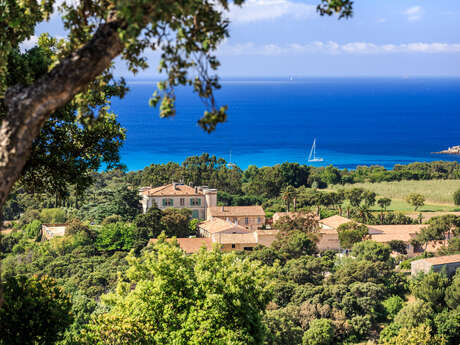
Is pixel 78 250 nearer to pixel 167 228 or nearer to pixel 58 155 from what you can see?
pixel 167 228

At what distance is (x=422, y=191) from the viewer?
60094 mm

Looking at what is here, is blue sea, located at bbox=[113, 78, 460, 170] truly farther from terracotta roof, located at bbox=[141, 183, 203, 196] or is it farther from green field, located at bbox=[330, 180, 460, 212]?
terracotta roof, located at bbox=[141, 183, 203, 196]

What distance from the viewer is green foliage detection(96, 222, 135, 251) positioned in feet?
131

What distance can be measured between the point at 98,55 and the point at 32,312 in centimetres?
601

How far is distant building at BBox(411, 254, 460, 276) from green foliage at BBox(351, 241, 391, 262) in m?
1.85

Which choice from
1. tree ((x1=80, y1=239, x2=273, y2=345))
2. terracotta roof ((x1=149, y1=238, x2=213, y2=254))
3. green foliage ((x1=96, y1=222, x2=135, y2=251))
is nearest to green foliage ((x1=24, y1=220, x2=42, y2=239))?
green foliage ((x1=96, y1=222, x2=135, y2=251))

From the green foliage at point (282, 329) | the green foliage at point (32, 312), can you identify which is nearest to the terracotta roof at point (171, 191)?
the green foliage at point (282, 329)

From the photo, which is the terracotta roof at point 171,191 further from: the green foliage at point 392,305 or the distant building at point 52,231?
the green foliage at point 392,305

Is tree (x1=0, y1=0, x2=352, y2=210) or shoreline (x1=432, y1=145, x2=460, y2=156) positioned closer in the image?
tree (x1=0, y1=0, x2=352, y2=210)

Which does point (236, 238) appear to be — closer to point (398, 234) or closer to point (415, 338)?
point (398, 234)

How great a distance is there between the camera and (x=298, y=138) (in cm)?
13662

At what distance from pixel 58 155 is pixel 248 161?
9695 centimetres

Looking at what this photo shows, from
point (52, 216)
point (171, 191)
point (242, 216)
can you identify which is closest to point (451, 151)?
point (242, 216)

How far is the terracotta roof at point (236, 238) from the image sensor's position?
41072mm
